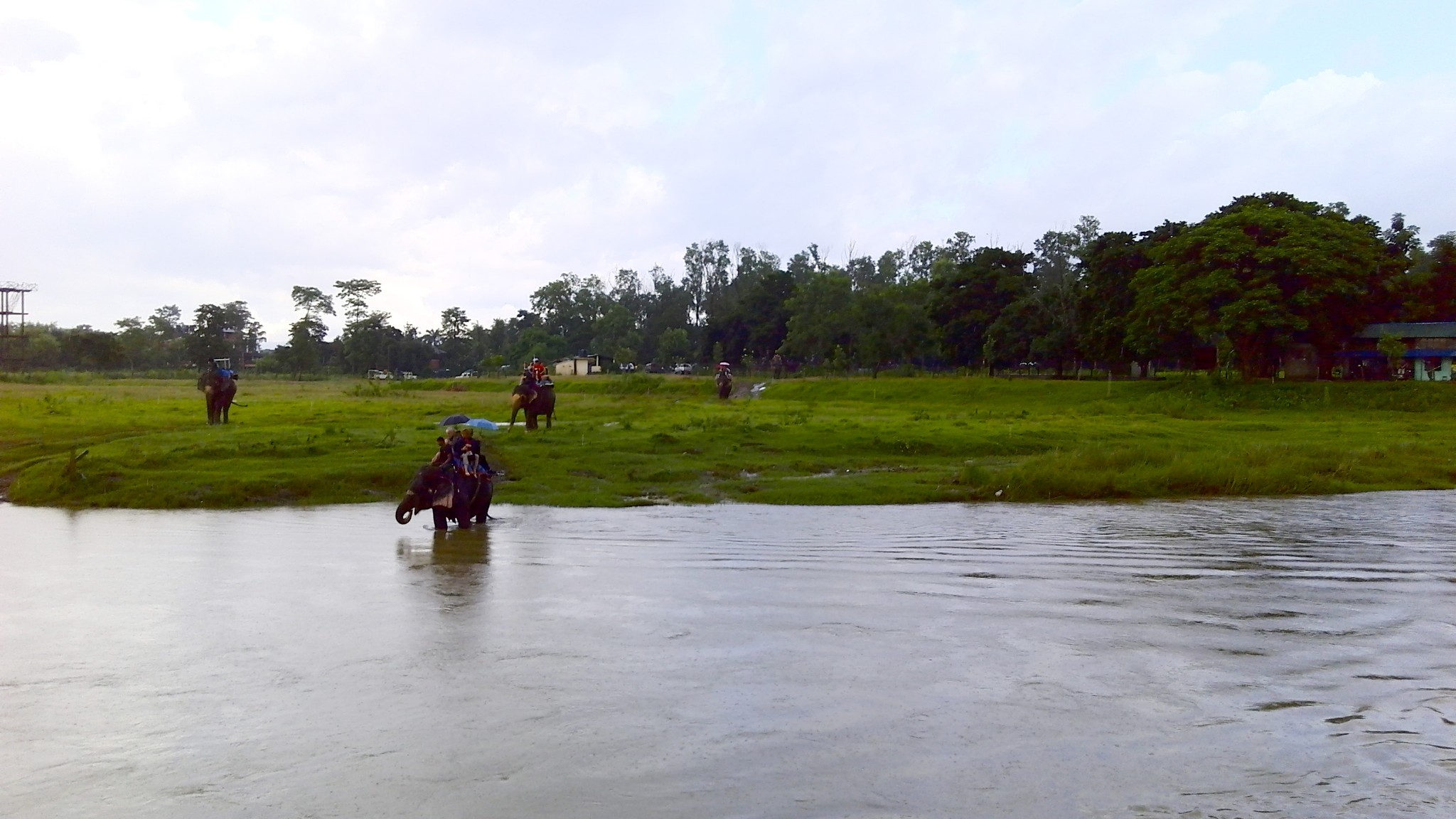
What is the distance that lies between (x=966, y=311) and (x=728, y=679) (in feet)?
197

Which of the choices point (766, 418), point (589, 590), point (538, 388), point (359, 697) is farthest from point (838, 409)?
point (359, 697)

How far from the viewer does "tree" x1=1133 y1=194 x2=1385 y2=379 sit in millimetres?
46688

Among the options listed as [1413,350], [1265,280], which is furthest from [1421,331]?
[1265,280]

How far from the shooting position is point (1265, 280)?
47.7m

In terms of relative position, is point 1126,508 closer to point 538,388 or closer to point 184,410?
point 538,388

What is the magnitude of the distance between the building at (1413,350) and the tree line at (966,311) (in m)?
1.17

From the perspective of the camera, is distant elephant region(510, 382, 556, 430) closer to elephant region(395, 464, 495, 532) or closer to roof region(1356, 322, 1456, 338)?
elephant region(395, 464, 495, 532)

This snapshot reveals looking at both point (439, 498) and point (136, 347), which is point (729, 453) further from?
point (136, 347)

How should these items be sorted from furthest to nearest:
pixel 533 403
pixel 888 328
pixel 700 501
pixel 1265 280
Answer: pixel 888 328, pixel 1265 280, pixel 533 403, pixel 700 501

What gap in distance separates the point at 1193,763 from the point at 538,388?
2372 cm

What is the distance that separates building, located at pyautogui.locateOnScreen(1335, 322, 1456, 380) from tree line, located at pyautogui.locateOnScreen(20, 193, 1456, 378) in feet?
3.84

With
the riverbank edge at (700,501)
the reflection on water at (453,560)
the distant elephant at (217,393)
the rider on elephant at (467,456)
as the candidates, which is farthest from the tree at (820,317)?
the reflection on water at (453,560)

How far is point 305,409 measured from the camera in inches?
1474

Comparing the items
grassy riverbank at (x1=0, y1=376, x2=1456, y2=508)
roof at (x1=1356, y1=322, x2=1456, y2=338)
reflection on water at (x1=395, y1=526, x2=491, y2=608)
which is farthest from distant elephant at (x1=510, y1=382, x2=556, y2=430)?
roof at (x1=1356, y1=322, x2=1456, y2=338)
